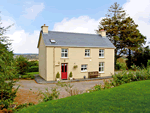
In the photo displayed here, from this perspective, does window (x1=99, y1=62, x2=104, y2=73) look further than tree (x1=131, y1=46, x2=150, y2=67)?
No

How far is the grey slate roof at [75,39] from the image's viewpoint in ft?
68.2

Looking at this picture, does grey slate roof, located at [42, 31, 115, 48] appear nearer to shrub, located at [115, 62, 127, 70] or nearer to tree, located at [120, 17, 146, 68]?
shrub, located at [115, 62, 127, 70]

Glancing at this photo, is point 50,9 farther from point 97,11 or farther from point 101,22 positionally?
point 101,22

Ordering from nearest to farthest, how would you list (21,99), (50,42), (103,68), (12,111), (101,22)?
1. (12,111)
2. (21,99)
3. (50,42)
4. (103,68)
5. (101,22)

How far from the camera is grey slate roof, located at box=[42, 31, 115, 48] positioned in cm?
2080

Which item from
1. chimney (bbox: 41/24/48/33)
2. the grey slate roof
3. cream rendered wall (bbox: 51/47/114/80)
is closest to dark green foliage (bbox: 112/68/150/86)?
cream rendered wall (bbox: 51/47/114/80)

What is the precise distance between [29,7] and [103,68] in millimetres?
16387

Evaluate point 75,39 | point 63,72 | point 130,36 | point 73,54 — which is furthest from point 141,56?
point 63,72

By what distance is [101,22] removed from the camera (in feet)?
125

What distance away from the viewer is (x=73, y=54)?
2116 cm

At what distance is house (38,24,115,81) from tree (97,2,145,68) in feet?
37.9

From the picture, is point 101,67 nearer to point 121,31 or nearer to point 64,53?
point 64,53

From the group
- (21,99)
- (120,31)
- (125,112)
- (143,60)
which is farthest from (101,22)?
(125,112)

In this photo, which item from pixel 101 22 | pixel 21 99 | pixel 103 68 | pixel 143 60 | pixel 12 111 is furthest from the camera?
pixel 101 22
